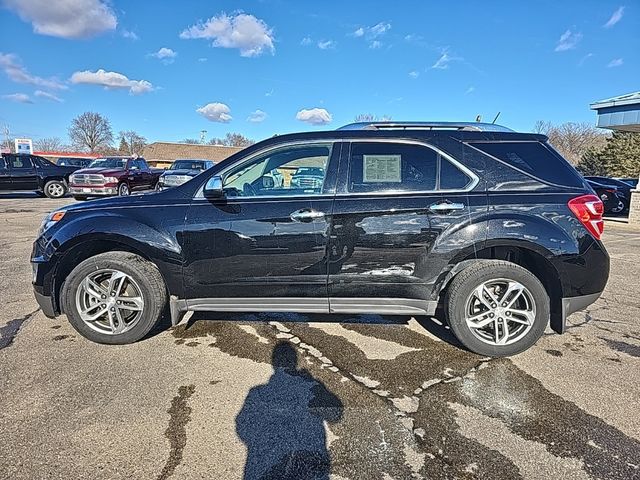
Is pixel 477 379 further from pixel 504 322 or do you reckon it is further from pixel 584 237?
pixel 584 237

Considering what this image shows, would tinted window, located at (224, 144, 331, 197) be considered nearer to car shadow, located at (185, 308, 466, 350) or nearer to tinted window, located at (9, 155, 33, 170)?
car shadow, located at (185, 308, 466, 350)

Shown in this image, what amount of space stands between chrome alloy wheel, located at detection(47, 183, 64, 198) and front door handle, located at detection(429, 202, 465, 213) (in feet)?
64.2

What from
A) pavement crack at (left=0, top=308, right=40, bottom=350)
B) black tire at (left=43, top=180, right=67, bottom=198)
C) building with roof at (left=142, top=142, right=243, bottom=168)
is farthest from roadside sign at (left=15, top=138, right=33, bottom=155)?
pavement crack at (left=0, top=308, right=40, bottom=350)

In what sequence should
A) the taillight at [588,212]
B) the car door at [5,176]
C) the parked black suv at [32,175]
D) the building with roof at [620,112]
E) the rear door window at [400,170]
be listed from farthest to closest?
the parked black suv at [32,175]
the car door at [5,176]
the building with roof at [620,112]
the rear door window at [400,170]
the taillight at [588,212]

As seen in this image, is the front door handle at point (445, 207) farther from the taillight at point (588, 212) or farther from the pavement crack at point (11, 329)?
the pavement crack at point (11, 329)

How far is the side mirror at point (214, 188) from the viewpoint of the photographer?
11.3ft

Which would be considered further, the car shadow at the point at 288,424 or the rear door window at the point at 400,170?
the rear door window at the point at 400,170

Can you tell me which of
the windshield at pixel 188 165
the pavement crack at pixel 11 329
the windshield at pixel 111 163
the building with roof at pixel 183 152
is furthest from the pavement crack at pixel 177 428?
the building with roof at pixel 183 152

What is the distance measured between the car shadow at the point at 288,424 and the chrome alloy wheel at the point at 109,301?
1.35 m

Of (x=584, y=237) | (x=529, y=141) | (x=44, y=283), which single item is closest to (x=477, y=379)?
(x=584, y=237)

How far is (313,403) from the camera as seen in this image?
9.20 ft

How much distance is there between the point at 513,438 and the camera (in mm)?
2447

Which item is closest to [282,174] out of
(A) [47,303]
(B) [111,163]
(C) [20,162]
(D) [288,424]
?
(D) [288,424]

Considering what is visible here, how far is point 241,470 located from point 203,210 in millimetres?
2045
